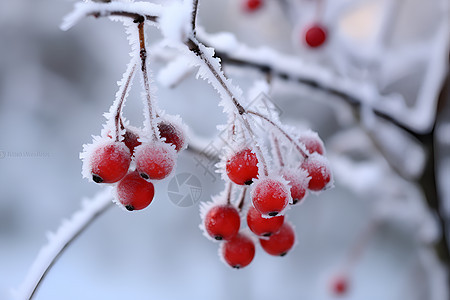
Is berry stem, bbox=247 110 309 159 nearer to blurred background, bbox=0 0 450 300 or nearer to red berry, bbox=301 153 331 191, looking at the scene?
red berry, bbox=301 153 331 191

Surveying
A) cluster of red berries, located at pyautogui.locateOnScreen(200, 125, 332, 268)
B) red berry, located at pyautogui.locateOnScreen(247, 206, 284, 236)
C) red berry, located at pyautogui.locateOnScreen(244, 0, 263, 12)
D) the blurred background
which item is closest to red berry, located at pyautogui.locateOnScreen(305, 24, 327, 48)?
red berry, located at pyautogui.locateOnScreen(244, 0, 263, 12)

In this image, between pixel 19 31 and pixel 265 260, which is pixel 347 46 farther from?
pixel 19 31

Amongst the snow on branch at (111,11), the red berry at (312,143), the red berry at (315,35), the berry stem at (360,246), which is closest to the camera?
the snow on branch at (111,11)

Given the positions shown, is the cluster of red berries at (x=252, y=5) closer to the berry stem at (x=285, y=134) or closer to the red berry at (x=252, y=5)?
the red berry at (x=252, y=5)

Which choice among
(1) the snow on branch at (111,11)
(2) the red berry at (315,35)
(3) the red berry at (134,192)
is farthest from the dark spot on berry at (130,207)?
(2) the red berry at (315,35)

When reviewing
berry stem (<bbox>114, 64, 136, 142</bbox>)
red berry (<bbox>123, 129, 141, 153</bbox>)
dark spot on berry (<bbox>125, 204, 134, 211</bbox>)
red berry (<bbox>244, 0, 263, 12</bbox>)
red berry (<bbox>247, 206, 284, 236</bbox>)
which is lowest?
red berry (<bbox>247, 206, 284, 236</bbox>)

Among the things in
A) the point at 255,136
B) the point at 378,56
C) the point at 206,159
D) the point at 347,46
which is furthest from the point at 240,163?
the point at 347,46
